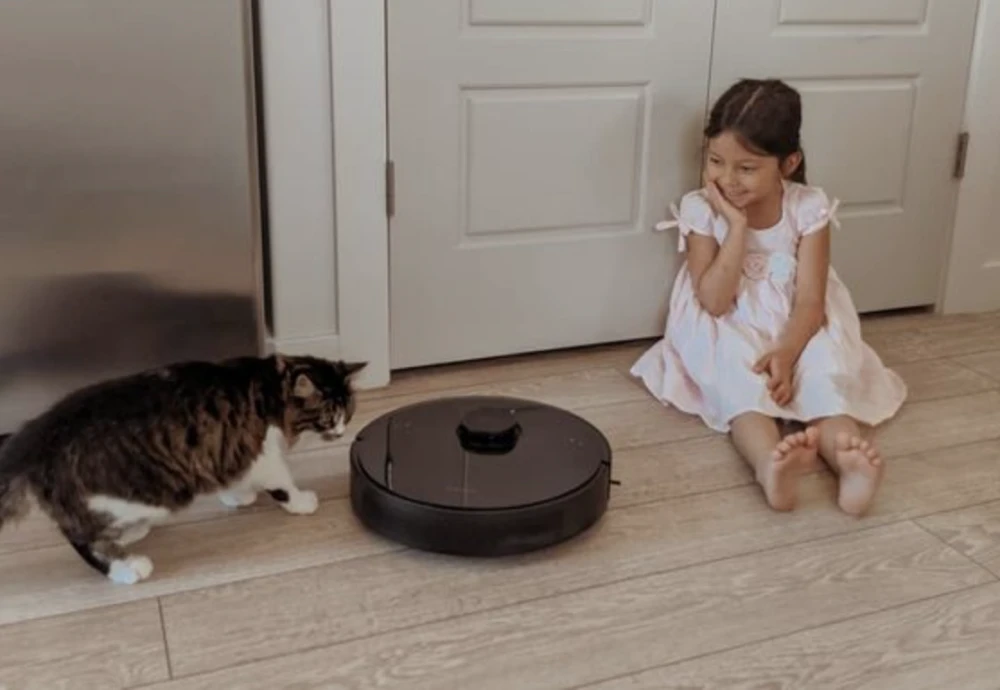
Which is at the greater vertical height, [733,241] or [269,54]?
[269,54]

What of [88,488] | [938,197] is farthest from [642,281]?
[88,488]

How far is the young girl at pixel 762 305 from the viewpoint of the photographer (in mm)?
1927

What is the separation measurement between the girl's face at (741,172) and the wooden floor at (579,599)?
0.49 metres

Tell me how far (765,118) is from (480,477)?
86 centimetres

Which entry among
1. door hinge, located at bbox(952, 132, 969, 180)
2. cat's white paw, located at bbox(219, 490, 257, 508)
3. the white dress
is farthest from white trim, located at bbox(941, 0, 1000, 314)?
cat's white paw, located at bbox(219, 490, 257, 508)

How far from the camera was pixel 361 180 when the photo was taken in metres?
1.99

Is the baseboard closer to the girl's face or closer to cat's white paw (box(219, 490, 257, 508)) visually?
cat's white paw (box(219, 490, 257, 508))

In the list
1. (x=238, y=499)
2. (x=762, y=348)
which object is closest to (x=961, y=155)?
(x=762, y=348)

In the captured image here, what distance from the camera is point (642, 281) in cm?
231

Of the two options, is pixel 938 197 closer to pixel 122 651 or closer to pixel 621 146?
pixel 621 146

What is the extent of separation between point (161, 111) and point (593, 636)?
968 mm

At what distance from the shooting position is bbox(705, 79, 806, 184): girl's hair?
1970 mm

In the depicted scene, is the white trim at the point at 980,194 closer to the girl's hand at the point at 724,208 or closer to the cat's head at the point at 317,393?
the girl's hand at the point at 724,208

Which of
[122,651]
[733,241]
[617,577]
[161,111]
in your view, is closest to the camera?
[122,651]
